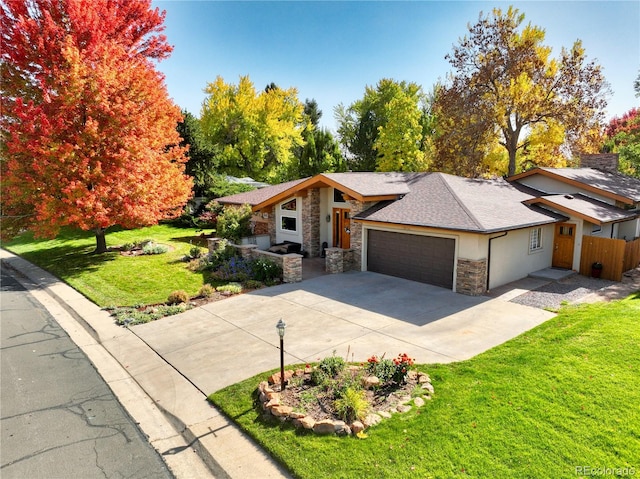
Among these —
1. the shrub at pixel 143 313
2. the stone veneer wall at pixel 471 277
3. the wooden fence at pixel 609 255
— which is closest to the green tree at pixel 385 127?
the wooden fence at pixel 609 255

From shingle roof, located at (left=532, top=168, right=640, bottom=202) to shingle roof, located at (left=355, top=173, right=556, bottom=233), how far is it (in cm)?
335

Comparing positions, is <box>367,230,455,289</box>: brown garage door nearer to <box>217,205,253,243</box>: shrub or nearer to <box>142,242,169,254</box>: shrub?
<box>217,205,253,243</box>: shrub

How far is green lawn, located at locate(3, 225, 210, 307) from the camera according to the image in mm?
14430

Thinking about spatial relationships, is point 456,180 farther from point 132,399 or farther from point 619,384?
point 132,399

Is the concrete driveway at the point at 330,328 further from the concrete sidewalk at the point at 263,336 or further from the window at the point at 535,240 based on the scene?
the window at the point at 535,240

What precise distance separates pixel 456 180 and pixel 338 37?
10264 mm

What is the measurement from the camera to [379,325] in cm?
1044

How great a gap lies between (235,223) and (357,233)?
23.0ft

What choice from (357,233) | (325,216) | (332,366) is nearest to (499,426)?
(332,366)

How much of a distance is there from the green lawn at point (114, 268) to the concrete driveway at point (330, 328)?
10.2 feet

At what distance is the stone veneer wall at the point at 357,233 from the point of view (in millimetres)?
16703

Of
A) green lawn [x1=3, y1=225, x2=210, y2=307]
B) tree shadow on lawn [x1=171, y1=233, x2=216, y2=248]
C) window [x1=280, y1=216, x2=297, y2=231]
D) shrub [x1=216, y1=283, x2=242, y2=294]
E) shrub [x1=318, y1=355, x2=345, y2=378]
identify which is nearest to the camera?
shrub [x1=318, y1=355, x2=345, y2=378]

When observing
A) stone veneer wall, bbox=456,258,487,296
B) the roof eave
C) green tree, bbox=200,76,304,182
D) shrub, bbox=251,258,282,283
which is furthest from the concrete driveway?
green tree, bbox=200,76,304,182

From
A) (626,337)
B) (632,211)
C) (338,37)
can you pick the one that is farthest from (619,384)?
(338,37)
